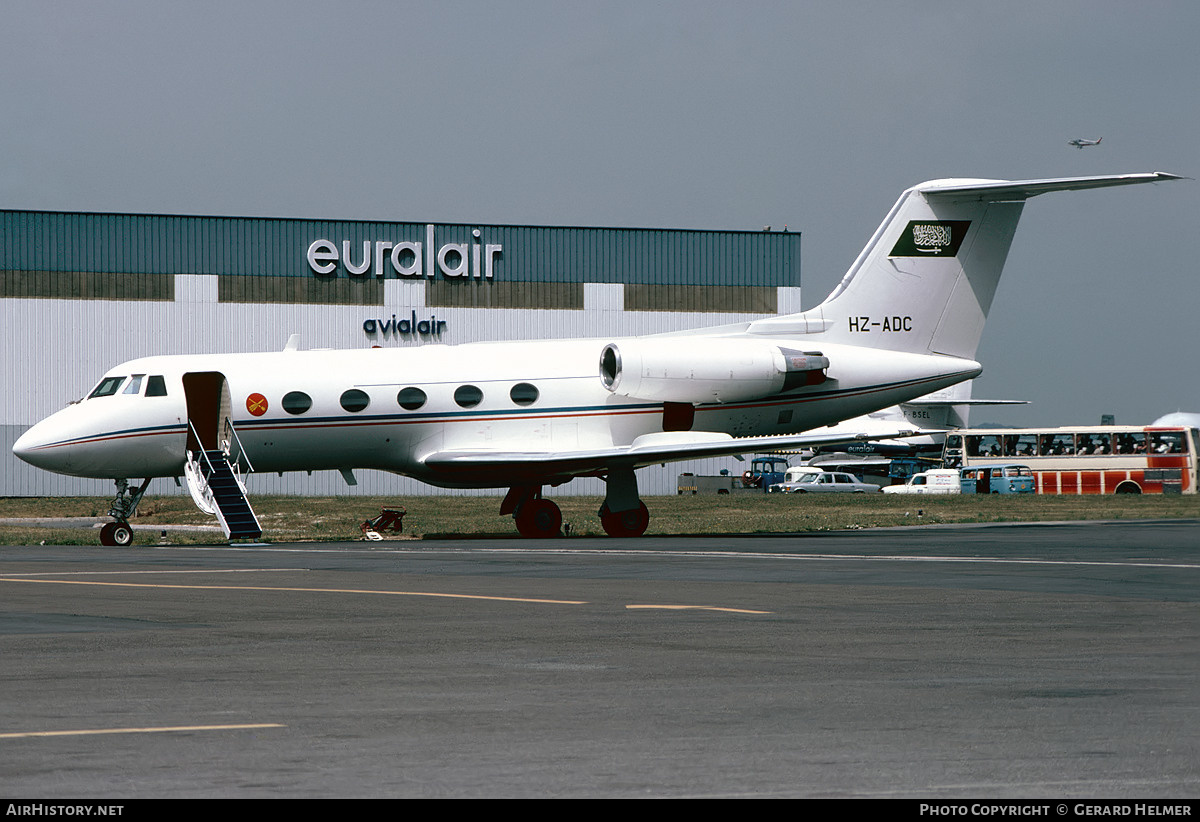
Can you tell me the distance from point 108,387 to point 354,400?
4641 millimetres

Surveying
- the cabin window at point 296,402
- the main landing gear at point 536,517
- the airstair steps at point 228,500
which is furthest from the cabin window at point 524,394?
the airstair steps at point 228,500

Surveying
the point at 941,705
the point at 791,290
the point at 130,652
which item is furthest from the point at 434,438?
the point at 791,290

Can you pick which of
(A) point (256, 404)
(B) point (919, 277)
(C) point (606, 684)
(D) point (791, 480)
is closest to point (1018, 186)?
(B) point (919, 277)

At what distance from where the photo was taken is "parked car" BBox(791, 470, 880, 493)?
70.3 metres

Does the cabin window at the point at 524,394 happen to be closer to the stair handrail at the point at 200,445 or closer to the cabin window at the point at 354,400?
the cabin window at the point at 354,400

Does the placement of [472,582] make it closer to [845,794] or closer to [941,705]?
[941,705]

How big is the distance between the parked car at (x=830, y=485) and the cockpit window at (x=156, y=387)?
4508cm

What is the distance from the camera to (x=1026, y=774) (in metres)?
6.02

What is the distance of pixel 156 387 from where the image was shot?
2734cm

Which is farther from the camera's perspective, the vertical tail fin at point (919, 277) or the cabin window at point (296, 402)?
the vertical tail fin at point (919, 277)

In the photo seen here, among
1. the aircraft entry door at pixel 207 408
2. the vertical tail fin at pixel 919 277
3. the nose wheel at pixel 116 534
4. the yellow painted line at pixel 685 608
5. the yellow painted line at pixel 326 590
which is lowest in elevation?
the yellow painted line at pixel 685 608

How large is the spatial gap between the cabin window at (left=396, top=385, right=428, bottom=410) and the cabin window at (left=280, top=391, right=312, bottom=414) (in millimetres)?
1759

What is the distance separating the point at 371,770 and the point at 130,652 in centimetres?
482

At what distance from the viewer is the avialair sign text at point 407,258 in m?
62.3
